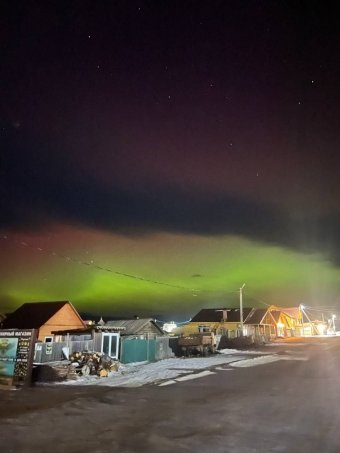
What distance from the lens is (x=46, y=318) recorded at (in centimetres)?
4853

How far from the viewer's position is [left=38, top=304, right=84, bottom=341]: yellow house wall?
1877 inches

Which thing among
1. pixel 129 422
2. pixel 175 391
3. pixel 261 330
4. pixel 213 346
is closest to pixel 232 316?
pixel 261 330

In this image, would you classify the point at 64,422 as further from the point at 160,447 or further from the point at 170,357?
the point at 170,357

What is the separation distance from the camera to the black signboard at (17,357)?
18.2 metres

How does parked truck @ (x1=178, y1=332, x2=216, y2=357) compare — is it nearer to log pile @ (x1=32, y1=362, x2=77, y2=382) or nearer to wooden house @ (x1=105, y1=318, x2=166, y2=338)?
wooden house @ (x1=105, y1=318, x2=166, y2=338)

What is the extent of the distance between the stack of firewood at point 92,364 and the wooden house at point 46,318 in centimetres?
2604

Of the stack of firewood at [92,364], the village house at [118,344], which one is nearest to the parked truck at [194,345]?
the village house at [118,344]

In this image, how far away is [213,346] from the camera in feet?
127

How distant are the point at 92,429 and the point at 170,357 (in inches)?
1006

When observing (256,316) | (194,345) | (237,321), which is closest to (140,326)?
(194,345)

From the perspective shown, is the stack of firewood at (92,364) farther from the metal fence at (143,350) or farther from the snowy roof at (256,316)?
the snowy roof at (256,316)

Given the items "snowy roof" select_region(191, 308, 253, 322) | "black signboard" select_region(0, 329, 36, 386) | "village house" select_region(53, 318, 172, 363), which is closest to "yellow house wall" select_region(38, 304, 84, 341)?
"village house" select_region(53, 318, 172, 363)

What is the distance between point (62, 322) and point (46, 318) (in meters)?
2.13

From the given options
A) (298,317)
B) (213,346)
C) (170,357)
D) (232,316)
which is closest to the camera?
(170,357)
